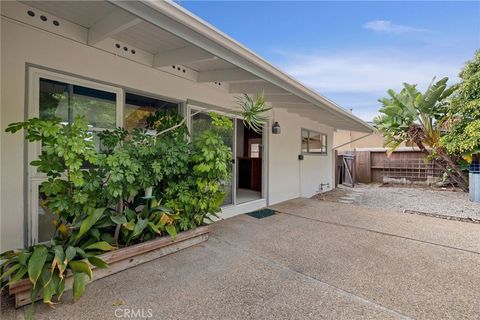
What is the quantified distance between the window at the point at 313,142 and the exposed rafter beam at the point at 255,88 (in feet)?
11.6

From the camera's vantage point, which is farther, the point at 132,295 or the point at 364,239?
the point at 364,239

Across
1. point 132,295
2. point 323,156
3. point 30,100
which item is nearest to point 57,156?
point 30,100

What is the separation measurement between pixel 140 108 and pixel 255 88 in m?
2.10

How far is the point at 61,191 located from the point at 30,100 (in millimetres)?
1069

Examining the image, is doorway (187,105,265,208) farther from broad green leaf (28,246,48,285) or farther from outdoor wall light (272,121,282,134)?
broad green leaf (28,246,48,285)

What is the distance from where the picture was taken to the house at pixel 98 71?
2428 mm

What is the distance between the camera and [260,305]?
7.02ft

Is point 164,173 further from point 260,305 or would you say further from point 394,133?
point 394,133

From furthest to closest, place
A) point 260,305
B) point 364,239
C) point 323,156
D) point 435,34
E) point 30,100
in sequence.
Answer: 1. point 323,156
2. point 435,34
3. point 364,239
4. point 30,100
5. point 260,305

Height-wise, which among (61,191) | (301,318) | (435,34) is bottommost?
(301,318)

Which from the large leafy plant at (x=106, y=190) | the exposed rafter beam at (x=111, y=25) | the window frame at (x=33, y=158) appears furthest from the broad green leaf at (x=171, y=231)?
the exposed rafter beam at (x=111, y=25)

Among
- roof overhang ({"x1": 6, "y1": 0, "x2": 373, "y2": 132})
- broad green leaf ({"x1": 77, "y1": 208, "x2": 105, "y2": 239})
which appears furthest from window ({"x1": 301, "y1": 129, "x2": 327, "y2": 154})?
broad green leaf ({"x1": 77, "y1": 208, "x2": 105, "y2": 239})

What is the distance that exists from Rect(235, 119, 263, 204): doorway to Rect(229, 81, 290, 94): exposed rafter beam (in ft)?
6.81

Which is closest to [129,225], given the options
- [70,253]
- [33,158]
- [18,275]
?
[70,253]
